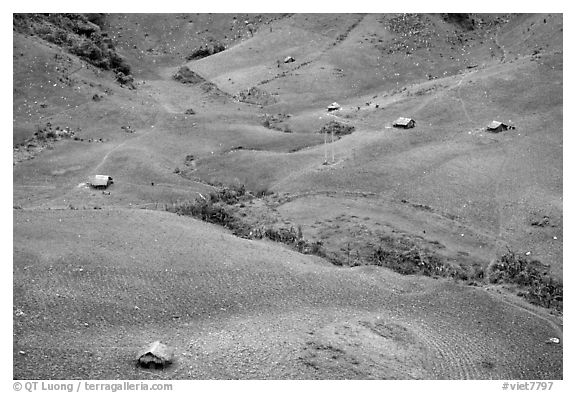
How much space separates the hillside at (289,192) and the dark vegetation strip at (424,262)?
0.19 metres

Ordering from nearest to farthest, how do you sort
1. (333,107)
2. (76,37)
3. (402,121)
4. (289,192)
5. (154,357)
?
1. (154,357)
2. (289,192)
3. (402,121)
4. (333,107)
5. (76,37)

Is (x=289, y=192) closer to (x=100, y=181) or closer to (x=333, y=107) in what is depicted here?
(x=100, y=181)

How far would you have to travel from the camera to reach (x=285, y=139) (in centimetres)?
5925

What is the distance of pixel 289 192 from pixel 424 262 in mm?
13470

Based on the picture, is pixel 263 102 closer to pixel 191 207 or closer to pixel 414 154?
pixel 414 154

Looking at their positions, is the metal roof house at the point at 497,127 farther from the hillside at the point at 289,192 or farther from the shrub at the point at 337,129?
the shrub at the point at 337,129

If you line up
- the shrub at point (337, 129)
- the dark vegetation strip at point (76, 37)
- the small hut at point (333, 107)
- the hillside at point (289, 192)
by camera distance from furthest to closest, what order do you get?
the dark vegetation strip at point (76, 37), the small hut at point (333, 107), the shrub at point (337, 129), the hillside at point (289, 192)

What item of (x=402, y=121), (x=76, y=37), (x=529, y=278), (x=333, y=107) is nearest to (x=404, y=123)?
(x=402, y=121)

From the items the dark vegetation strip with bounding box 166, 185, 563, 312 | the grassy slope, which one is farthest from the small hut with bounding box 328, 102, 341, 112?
the grassy slope

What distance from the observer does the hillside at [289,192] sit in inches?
1142

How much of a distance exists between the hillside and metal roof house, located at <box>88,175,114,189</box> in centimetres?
62

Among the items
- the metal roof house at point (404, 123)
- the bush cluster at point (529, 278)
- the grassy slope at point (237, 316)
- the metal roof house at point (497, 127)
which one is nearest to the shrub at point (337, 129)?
the metal roof house at point (404, 123)

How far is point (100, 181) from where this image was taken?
50.0m

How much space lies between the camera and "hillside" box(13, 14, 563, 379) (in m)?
29.0
